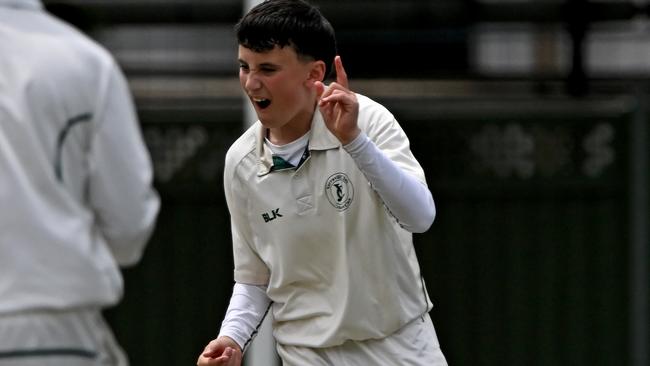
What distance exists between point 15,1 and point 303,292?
56.2 inches

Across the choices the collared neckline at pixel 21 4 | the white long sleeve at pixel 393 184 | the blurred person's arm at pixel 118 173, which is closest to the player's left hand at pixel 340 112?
the white long sleeve at pixel 393 184

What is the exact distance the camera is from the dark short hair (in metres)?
4.51

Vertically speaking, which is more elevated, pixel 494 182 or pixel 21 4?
pixel 21 4

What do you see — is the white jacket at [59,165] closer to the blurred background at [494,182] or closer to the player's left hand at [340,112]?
the player's left hand at [340,112]

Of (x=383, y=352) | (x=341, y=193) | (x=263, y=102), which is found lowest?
(x=383, y=352)

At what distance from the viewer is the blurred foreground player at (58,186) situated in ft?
11.7

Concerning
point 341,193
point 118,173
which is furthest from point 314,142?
point 118,173

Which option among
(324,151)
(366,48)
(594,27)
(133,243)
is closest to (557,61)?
(594,27)

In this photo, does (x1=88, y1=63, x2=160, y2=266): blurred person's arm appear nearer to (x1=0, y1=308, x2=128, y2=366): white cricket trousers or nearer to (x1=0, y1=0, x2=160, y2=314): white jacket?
(x1=0, y1=0, x2=160, y2=314): white jacket

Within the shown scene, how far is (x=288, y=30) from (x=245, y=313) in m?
0.93

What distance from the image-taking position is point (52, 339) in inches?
141

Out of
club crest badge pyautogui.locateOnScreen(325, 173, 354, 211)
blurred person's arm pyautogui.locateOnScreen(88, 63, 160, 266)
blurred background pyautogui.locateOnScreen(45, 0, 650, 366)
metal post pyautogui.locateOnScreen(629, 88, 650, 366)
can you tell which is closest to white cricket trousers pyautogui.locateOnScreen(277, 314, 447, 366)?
club crest badge pyautogui.locateOnScreen(325, 173, 354, 211)

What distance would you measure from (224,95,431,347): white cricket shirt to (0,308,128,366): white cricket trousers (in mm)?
1022

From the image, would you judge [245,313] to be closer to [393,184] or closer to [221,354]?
[221,354]
